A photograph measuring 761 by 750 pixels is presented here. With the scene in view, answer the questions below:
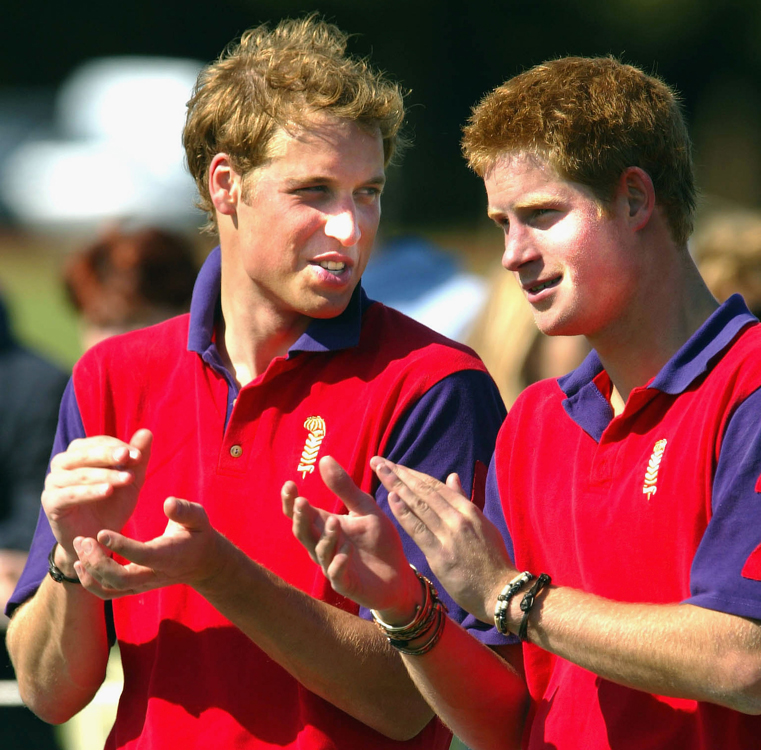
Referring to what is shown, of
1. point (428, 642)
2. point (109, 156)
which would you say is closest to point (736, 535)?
point (428, 642)

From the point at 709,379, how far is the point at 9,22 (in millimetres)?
27760

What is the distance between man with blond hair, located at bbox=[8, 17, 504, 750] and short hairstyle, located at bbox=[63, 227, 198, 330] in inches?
83.2

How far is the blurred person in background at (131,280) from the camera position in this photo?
5199 millimetres

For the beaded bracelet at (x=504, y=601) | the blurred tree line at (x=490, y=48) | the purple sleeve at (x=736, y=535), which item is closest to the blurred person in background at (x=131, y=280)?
the beaded bracelet at (x=504, y=601)

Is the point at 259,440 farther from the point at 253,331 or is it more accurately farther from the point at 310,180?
the point at 310,180

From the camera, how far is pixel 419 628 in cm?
251

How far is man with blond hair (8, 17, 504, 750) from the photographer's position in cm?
261

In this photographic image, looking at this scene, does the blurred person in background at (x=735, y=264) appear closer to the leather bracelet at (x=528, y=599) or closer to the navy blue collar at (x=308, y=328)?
the navy blue collar at (x=308, y=328)

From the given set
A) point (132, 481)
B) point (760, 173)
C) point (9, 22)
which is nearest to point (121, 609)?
point (132, 481)

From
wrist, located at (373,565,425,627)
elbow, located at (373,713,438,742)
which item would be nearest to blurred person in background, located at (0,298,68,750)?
elbow, located at (373,713,438,742)

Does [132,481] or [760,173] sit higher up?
[760,173]

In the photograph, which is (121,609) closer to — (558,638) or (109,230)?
(558,638)

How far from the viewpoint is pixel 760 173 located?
23.1m

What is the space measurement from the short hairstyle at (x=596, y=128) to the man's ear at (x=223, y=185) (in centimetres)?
64
